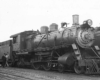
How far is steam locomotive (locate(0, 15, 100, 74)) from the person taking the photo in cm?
1102

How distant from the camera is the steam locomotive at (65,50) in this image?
11.0m

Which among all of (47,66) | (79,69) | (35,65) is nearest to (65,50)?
(79,69)

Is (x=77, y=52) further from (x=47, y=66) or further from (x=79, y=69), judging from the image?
(x=47, y=66)

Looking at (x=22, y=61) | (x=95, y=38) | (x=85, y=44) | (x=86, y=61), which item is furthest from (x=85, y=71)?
(x=22, y=61)

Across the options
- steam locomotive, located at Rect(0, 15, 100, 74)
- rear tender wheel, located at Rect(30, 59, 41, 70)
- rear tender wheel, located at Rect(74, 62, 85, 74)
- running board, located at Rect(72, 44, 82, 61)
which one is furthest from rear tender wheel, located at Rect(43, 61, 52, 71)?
running board, located at Rect(72, 44, 82, 61)

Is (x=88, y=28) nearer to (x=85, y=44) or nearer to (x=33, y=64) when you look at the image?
(x=85, y=44)

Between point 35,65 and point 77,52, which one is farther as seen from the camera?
point 35,65

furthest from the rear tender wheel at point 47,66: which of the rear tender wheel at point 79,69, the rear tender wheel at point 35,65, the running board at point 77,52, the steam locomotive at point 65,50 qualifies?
the running board at point 77,52

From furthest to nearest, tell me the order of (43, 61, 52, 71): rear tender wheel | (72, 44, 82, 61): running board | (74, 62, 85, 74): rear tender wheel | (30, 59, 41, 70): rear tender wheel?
(30, 59, 41, 70): rear tender wheel, (43, 61, 52, 71): rear tender wheel, (74, 62, 85, 74): rear tender wheel, (72, 44, 82, 61): running board

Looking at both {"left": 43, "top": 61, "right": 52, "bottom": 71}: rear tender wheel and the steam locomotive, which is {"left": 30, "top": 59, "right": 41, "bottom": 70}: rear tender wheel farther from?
{"left": 43, "top": 61, "right": 52, "bottom": 71}: rear tender wheel

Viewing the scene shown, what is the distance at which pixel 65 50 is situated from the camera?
12.4 meters

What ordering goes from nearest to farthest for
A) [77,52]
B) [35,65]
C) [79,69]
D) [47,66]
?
[77,52]
[79,69]
[47,66]
[35,65]

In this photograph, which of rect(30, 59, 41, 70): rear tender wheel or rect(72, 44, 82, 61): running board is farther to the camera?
rect(30, 59, 41, 70): rear tender wheel

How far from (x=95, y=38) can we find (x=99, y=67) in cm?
207
